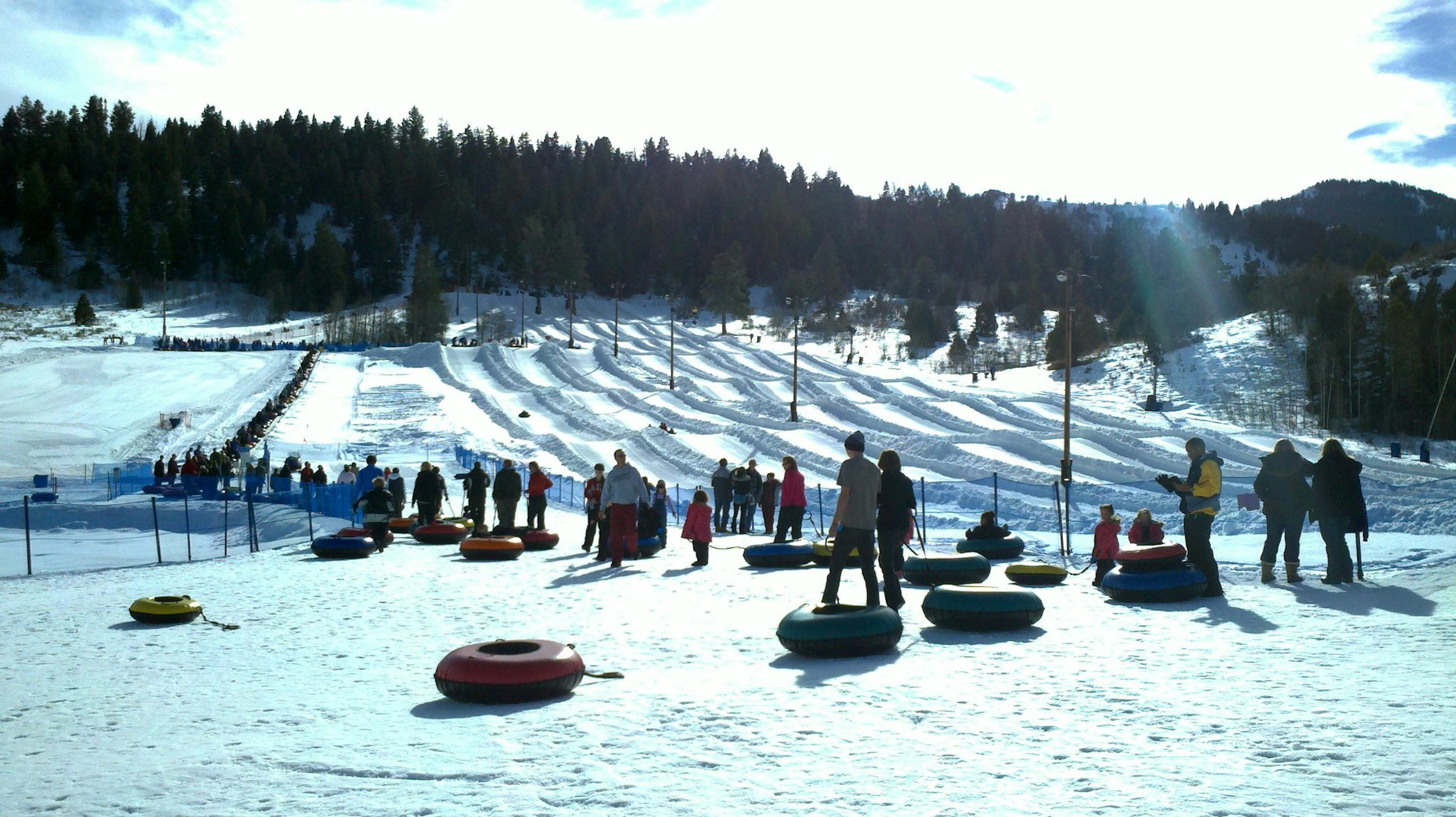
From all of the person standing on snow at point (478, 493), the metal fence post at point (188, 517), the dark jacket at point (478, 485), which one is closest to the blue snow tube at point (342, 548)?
the person standing on snow at point (478, 493)

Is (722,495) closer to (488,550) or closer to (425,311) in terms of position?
(488,550)

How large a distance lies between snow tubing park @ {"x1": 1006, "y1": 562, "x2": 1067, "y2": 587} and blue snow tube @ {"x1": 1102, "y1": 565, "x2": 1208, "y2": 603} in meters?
1.73

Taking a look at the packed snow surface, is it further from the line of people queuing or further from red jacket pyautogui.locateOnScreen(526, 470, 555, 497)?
red jacket pyautogui.locateOnScreen(526, 470, 555, 497)

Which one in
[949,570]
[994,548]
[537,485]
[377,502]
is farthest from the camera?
[537,485]

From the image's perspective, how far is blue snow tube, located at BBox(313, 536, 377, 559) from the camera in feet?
52.8

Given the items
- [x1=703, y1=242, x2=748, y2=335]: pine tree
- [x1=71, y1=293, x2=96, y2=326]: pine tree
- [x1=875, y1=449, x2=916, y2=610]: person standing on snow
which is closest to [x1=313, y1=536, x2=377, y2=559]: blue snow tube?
[x1=875, y1=449, x2=916, y2=610]: person standing on snow

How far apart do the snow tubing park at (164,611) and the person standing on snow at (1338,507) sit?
1079 centimetres

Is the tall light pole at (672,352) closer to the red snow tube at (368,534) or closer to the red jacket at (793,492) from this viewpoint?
the red snow tube at (368,534)

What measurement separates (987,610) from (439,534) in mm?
11317

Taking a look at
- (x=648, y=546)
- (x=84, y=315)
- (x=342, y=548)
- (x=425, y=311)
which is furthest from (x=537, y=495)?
(x=84, y=315)

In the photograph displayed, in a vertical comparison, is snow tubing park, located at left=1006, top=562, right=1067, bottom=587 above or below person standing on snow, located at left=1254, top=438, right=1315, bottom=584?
below

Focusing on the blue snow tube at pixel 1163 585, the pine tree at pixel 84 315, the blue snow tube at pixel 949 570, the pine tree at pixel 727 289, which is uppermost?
the pine tree at pixel 727 289

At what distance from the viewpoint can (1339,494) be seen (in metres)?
10.4

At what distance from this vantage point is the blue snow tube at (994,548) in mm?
14195
